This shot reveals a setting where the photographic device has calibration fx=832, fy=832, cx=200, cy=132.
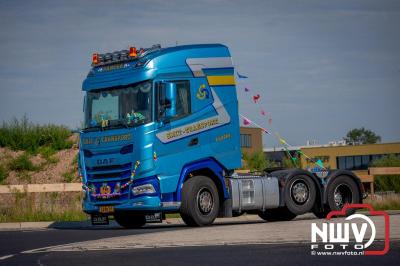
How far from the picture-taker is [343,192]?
21.5m

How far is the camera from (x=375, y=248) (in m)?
11.6

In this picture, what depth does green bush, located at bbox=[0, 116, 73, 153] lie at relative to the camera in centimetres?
3581

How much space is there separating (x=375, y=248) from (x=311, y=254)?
1067 mm

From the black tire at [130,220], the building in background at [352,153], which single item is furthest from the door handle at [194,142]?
the building in background at [352,153]

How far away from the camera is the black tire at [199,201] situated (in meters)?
18.5

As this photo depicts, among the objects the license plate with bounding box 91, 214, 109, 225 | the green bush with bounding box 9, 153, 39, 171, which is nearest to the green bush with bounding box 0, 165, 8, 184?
the green bush with bounding box 9, 153, 39, 171

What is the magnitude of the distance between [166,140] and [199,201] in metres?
1.68

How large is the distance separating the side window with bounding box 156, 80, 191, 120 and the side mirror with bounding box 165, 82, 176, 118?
0.08 m

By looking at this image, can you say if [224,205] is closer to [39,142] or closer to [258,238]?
[258,238]

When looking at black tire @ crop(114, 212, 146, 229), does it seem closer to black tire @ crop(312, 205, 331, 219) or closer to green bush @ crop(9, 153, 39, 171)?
black tire @ crop(312, 205, 331, 219)

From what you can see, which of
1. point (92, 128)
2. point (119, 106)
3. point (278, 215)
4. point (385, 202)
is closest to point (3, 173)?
point (385, 202)

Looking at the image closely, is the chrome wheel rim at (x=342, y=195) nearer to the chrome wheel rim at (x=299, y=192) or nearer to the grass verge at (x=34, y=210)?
the chrome wheel rim at (x=299, y=192)

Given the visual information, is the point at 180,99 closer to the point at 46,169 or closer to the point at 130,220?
the point at 130,220

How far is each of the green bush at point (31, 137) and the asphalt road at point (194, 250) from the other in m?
20.0
